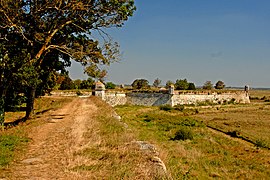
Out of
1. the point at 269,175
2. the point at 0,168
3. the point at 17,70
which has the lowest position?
the point at 269,175

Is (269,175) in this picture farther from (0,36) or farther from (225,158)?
(0,36)

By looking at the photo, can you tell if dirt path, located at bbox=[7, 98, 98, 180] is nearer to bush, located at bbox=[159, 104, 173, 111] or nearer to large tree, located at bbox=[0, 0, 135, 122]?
large tree, located at bbox=[0, 0, 135, 122]

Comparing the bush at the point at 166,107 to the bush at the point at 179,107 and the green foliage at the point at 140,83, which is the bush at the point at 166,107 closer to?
the bush at the point at 179,107

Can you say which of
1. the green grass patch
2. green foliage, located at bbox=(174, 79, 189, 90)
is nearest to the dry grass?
the green grass patch

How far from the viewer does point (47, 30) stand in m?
16.5

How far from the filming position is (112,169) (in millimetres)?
6215

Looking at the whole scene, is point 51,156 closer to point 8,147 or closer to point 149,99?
point 8,147

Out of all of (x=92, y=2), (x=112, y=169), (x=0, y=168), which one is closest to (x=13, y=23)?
(x=92, y=2)

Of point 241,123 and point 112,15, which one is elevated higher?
point 112,15

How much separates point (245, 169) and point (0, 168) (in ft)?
31.2

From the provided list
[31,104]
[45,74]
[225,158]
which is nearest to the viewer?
[225,158]

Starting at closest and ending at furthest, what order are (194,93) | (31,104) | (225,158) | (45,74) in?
1. (225,158)
2. (31,104)
3. (45,74)
4. (194,93)

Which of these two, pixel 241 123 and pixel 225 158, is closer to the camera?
pixel 225 158

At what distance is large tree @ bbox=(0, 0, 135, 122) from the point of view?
14164 mm
